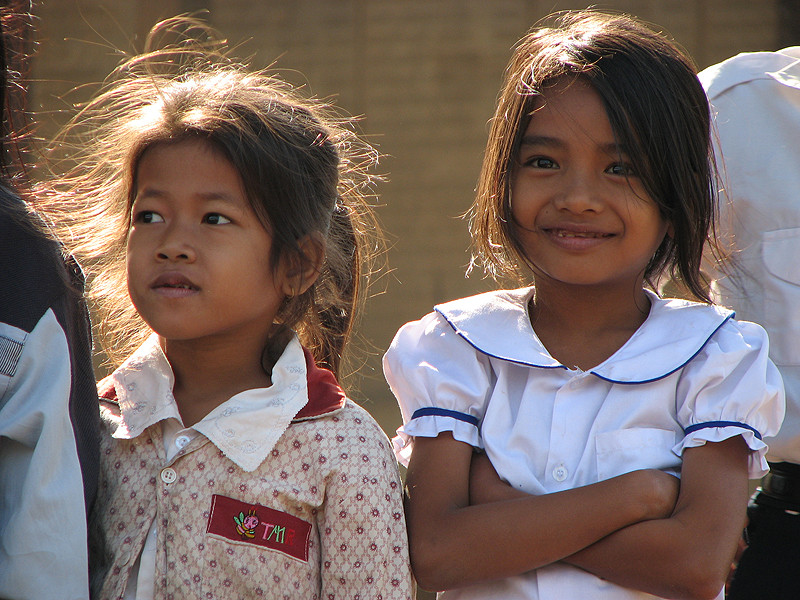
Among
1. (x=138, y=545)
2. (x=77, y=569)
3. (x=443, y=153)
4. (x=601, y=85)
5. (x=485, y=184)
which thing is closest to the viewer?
(x=77, y=569)

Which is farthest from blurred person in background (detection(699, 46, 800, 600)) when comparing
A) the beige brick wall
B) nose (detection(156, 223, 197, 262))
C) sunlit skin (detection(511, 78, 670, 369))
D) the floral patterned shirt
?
the beige brick wall

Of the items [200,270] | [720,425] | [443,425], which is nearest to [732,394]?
[720,425]

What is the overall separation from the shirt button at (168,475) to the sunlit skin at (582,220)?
694mm

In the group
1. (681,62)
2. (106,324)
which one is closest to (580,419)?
(681,62)

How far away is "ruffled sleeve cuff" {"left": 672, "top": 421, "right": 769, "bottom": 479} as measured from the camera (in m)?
1.55

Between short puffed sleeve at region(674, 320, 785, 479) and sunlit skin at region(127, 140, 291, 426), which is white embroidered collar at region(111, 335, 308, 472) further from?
short puffed sleeve at region(674, 320, 785, 479)

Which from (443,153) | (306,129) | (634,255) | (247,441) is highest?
(306,129)

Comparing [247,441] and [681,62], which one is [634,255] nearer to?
[681,62]

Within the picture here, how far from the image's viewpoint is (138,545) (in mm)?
1560

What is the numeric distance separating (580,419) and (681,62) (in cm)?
70

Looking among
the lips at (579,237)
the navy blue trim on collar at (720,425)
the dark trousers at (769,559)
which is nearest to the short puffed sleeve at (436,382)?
the lips at (579,237)

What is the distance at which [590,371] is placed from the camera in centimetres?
166

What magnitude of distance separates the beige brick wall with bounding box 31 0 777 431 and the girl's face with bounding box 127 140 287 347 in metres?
3.53

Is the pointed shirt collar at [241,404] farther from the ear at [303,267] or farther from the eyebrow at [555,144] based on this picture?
the eyebrow at [555,144]
